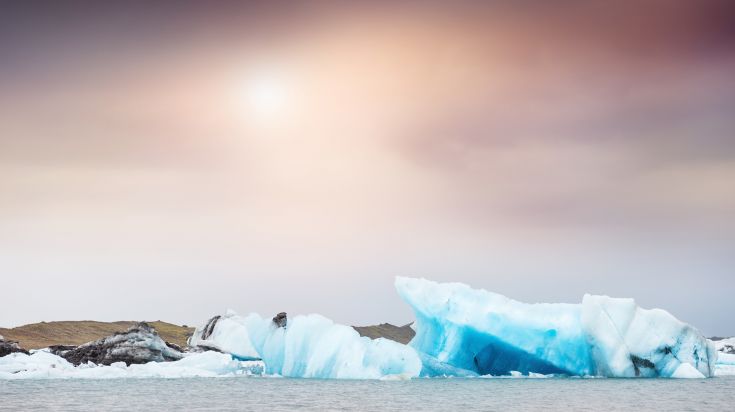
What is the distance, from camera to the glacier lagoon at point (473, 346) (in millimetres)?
38125

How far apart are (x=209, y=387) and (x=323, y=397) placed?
8768mm

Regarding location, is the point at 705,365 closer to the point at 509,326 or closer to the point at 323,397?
the point at 509,326

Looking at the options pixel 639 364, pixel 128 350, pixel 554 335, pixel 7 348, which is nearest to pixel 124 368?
pixel 128 350

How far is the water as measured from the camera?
87.8ft

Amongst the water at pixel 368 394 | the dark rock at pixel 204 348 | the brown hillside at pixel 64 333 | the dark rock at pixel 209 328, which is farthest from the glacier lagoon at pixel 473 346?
the brown hillside at pixel 64 333

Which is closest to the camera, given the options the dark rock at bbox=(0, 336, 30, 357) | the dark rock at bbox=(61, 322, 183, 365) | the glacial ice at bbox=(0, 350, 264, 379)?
the glacial ice at bbox=(0, 350, 264, 379)

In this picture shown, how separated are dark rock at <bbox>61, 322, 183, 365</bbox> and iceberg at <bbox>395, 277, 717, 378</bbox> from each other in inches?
571

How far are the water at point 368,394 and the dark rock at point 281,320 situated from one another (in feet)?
9.41

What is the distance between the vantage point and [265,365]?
43.2 m

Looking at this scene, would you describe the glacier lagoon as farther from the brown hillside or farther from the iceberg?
the brown hillside

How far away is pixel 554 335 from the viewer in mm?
39062

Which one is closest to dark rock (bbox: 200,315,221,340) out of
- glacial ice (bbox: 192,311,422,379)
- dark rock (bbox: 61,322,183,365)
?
dark rock (bbox: 61,322,183,365)

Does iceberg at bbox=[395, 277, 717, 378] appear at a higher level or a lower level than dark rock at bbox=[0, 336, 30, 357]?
higher

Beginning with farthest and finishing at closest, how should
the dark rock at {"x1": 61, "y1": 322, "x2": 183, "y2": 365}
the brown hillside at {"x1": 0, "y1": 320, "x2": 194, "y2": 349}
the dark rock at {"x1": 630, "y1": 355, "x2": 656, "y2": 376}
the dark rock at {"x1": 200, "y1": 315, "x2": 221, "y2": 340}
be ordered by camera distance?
the brown hillside at {"x1": 0, "y1": 320, "x2": 194, "y2": 349} < the dark rock at {"x1": 200, "y1": 315, "x2": 221, "y2": 340} < the dark rock at {"x1": 61, "y1": 322, "x2": 183, "y2": 365} < the dark rock at {"x1": 630, "y1": 355, "x2": 656, "y2": 376}
